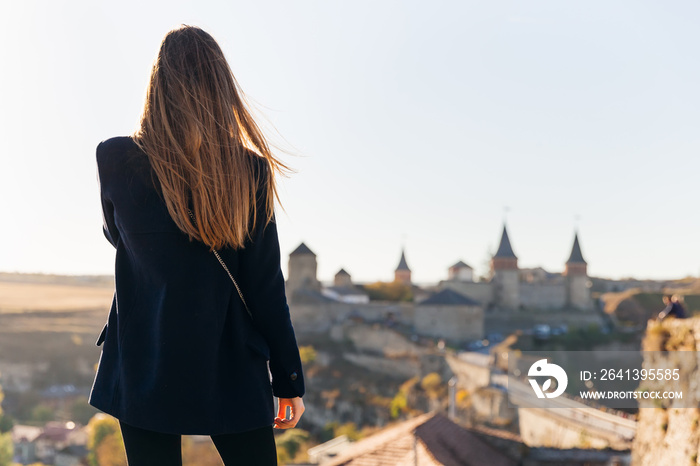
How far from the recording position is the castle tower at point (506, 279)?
145ft

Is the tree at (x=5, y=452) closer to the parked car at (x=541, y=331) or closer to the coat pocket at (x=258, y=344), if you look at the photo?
the parked car at (x=541, y=331)

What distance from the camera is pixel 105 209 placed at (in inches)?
66.8

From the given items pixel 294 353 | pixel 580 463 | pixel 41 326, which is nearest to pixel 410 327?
pixel 41 326

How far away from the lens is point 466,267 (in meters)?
55.8

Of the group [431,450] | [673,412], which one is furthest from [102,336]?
[431,450]

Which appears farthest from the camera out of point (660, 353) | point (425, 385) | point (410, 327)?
point (410, 327)

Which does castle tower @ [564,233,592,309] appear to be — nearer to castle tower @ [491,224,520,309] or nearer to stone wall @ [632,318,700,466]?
castle tower @ [491,224,520,309]

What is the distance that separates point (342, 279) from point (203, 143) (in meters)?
55.8

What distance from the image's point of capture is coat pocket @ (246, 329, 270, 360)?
1.63m

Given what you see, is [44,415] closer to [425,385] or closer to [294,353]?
[425,385]

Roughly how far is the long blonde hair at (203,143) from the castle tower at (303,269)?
43.4 m

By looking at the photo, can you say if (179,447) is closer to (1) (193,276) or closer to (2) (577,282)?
(1) (193,276)

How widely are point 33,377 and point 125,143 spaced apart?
4710cm

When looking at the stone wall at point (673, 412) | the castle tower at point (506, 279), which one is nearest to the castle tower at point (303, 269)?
the castle tower at point (506, 279)
